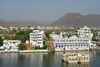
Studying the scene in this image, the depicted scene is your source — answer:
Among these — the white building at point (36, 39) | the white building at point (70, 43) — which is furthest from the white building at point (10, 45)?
the white building at point (70, 43)

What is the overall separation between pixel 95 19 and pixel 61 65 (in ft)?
383

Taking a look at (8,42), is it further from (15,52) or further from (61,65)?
(61,65)

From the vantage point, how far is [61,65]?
17.1 m

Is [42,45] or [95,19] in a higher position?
[95,19]

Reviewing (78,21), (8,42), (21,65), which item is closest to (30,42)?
(8,42)

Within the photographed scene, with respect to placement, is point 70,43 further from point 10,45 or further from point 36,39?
point 10,45

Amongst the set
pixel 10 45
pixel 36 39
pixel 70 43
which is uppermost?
pixel 36 39

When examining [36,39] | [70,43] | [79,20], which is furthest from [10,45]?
[79,20]

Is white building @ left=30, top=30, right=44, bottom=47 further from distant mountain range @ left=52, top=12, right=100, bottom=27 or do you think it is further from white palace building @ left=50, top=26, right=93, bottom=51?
A: distant mountain range @ left=52, top=12, right=100, bottom=27

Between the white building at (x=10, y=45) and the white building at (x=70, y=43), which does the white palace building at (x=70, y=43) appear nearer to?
the white building at (x=70, y=43)

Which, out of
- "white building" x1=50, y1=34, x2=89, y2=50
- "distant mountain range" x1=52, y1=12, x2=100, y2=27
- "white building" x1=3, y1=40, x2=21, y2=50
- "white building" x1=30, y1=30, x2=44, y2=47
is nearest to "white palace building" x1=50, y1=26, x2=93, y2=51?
"white building" x1=50, y1=34, x2=89, y2=50

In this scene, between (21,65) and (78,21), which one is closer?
(21,65)

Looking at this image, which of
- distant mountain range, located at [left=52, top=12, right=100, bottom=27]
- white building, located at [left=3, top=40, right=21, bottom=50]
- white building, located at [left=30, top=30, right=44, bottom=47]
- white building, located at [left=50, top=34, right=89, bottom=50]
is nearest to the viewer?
white building, located at [left=3, top=40, right=21, bottom=50]

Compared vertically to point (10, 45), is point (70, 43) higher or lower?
higher
